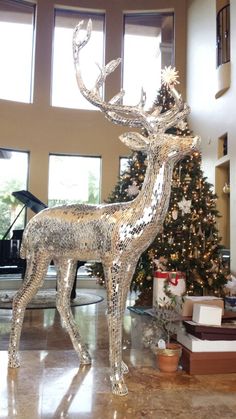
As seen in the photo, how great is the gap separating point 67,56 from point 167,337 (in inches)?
292

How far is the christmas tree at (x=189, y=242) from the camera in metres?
4.88

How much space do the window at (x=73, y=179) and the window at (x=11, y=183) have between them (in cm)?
57

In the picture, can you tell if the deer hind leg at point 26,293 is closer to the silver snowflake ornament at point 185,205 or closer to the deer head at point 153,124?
the deer head at point 153,124

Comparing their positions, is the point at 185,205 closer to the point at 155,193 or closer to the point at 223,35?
the point at 155,193

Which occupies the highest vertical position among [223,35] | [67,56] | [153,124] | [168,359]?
[67,56]

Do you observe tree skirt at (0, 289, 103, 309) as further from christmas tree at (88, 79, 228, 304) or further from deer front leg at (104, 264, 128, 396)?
deer front leg at (104, 264, 128, 396)

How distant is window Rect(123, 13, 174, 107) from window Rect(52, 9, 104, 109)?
0.62m

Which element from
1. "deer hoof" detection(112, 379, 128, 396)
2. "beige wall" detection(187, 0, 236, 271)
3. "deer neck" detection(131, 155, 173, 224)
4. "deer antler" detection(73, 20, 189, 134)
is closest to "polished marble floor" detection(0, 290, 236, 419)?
"deer hoof" detection(112, 379, 128, 396)

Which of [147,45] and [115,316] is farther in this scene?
[147,45]

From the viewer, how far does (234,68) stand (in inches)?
250

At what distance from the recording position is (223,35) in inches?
276

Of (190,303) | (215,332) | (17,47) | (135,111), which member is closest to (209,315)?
(215,332)

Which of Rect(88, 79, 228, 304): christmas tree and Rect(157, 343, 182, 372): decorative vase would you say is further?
Rect(88, 79, 228, 304): christmas tree

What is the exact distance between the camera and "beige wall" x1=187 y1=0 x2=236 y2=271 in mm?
6262
